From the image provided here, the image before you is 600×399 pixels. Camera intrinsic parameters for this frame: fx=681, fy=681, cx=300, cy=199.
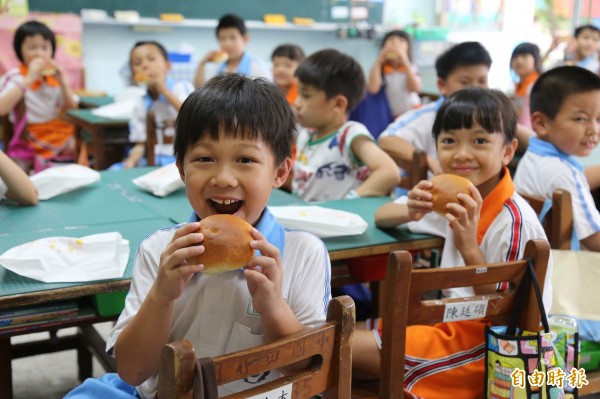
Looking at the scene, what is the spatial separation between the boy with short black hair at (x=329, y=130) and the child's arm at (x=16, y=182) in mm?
1097

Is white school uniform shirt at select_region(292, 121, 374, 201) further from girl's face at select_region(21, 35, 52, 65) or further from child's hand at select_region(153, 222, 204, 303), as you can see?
girl's face at select_region(21, 35, 52, 65)

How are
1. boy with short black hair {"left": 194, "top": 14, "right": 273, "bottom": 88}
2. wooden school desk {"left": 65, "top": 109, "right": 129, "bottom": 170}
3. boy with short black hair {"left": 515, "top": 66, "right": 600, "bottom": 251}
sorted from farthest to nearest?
1. boy with short black hair {"left": 194, "top": 14, "right": 273, "bottom": 88}
2. wooden school desk {"left": 65, "top": 109, "right": 129, "bottom": 170}
3. boy with short black hair {"left": 515, "top": 66, "right": 600, "bottom": 251}

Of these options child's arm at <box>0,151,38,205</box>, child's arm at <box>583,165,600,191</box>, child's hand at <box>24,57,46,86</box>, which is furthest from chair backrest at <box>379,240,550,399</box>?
child's hand at <box>24,57,46,86</box>

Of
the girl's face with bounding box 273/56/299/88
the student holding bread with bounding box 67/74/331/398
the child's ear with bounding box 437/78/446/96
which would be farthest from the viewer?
the girl's face with bounding box 273/56/299/88

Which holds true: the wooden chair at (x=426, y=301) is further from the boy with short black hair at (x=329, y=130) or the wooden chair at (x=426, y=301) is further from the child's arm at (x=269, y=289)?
the boy with short black hair at (x=329, y=130)

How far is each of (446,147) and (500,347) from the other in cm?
69

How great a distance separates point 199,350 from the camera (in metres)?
1.29

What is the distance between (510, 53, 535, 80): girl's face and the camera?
17.0 ft

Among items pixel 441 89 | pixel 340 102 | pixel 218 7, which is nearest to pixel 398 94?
pixel 441 89

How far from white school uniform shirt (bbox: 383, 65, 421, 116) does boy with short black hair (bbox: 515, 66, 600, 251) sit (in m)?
2.68

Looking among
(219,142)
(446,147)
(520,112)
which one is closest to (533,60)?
(520,112)

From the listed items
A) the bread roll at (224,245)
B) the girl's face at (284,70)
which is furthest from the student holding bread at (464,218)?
the girl's face at (284,70)

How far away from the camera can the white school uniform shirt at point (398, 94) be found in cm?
518

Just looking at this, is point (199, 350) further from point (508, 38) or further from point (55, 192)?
point (508, 38)
